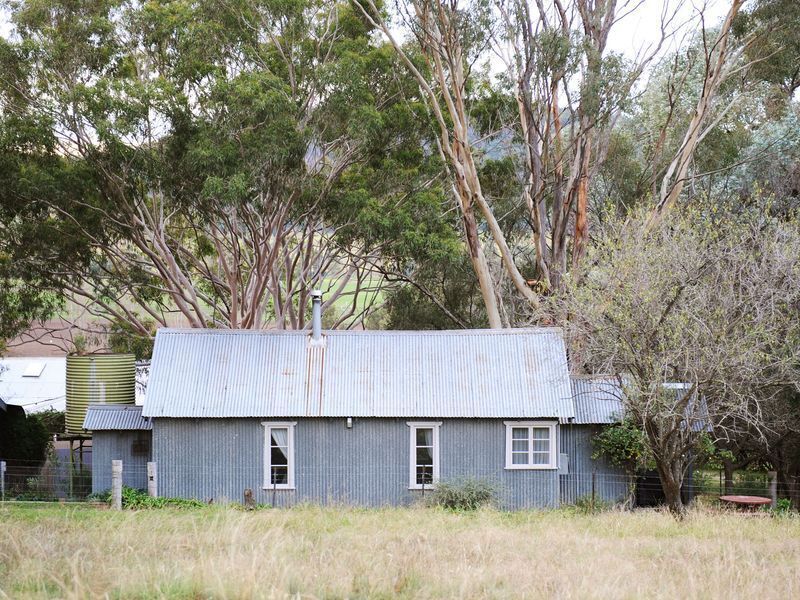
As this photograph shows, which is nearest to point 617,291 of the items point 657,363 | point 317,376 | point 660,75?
point 657,363

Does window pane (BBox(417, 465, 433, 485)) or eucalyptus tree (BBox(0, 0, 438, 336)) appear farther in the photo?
eucalyptus tree (BBox(0, 0, 438, 336))

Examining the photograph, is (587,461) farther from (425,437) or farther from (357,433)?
(357,433)

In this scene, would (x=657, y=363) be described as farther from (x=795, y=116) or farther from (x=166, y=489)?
(x=795, y=116)

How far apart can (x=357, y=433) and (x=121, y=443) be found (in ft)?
18.0

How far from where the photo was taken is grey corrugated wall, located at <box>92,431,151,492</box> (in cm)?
2189

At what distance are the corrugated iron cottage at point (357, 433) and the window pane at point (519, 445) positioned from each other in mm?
28

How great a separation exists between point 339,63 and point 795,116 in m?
15.2

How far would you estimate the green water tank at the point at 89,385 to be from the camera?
25.2 meters

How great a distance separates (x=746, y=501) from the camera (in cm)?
1980

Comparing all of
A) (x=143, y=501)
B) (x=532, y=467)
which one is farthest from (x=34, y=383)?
(x=532, y=467)

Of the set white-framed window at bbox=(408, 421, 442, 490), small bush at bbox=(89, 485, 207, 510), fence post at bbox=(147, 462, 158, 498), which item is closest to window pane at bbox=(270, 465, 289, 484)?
small bush at bbox=(89, 485, 207, 510)

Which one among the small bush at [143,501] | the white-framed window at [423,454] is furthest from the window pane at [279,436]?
the white-framed window at [423,454]

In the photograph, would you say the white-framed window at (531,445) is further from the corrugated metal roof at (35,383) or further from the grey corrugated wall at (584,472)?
the corrugated metal roof at (35,383)

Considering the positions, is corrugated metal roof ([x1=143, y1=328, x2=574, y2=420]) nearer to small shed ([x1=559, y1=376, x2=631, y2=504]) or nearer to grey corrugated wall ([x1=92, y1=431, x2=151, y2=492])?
small shed ([x1=559, y1=376, x2=631, y2=504])
